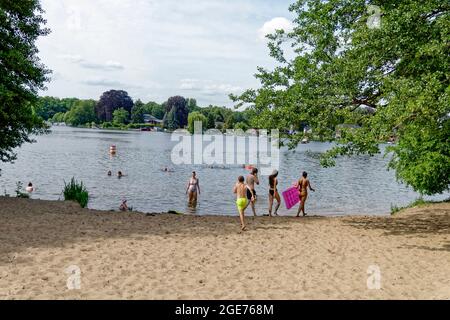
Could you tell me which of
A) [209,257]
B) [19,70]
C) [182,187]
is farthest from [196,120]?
[209,257]

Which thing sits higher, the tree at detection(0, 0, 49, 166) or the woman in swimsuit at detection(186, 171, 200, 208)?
the tree at detection(0, 0, 49, 166)

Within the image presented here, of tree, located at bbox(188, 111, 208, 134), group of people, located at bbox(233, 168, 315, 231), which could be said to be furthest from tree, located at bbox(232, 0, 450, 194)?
tree, located at bbox(188, 111, 208, 134)

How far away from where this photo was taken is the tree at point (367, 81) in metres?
12.5

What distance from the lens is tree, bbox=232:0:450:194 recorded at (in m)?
12.5

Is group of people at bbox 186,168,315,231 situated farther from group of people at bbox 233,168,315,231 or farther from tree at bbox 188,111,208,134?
tree at bbox 188,111,208,134

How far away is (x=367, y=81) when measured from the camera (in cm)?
1544

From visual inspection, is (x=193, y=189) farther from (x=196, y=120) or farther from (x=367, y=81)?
(x=196, y=120)

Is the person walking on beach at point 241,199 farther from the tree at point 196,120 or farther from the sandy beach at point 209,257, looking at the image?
the tree at point 196,120

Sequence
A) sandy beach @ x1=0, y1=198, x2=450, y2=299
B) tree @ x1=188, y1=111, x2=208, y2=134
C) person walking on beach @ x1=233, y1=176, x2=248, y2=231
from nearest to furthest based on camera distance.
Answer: sandy beach @ x1=0, y1=198, x2=450, y2=299, person walking on beach @ x1=233, y1=176, x2=248, y2=231, tree @ x1=188, y1=111, x2=208, y2=134

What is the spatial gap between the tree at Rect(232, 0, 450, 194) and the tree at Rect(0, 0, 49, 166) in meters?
8.76

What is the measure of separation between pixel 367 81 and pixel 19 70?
45.7 feet

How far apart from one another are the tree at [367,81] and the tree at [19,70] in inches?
345
